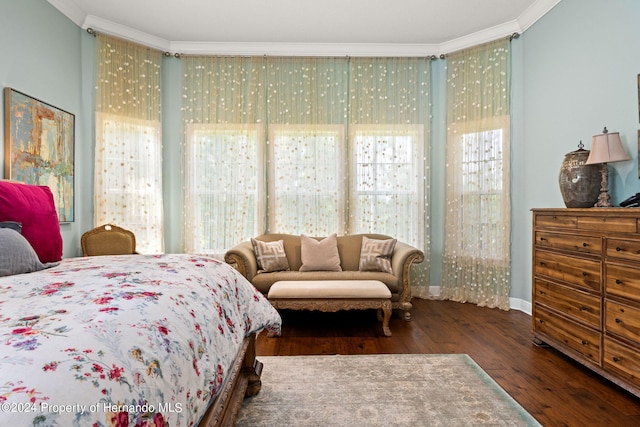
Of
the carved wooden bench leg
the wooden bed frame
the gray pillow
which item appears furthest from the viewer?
the carved wooden bench leg

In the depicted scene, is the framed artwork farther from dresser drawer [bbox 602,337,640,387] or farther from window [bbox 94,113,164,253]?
dresser drawer [bbox 602,337,640,387]

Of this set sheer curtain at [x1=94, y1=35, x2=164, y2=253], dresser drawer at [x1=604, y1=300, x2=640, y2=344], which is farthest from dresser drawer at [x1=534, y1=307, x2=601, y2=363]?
sheer curtain at [x1=94, y1=35, x2=164, y2=253]

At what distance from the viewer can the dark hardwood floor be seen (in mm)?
2115

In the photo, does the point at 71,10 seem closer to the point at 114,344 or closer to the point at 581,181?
the point at 114,344

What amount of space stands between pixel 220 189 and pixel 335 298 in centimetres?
209

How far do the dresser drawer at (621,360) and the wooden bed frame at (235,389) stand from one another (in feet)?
7.08

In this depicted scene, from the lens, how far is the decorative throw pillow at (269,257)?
4.05 metres

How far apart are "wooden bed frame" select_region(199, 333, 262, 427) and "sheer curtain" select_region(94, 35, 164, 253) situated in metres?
2.67

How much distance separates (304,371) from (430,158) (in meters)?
3.15

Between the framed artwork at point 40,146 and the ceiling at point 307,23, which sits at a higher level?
the ceiling at point 307,23

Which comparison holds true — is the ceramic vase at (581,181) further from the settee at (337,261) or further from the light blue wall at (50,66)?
the light blue wall at (50,66)

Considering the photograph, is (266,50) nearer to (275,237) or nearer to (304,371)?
(275,237)

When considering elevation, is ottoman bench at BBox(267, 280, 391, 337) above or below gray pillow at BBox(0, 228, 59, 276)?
below

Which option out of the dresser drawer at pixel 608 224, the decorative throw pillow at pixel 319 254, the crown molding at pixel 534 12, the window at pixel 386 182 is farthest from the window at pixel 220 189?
the dresser drawer at pixel 608 224
